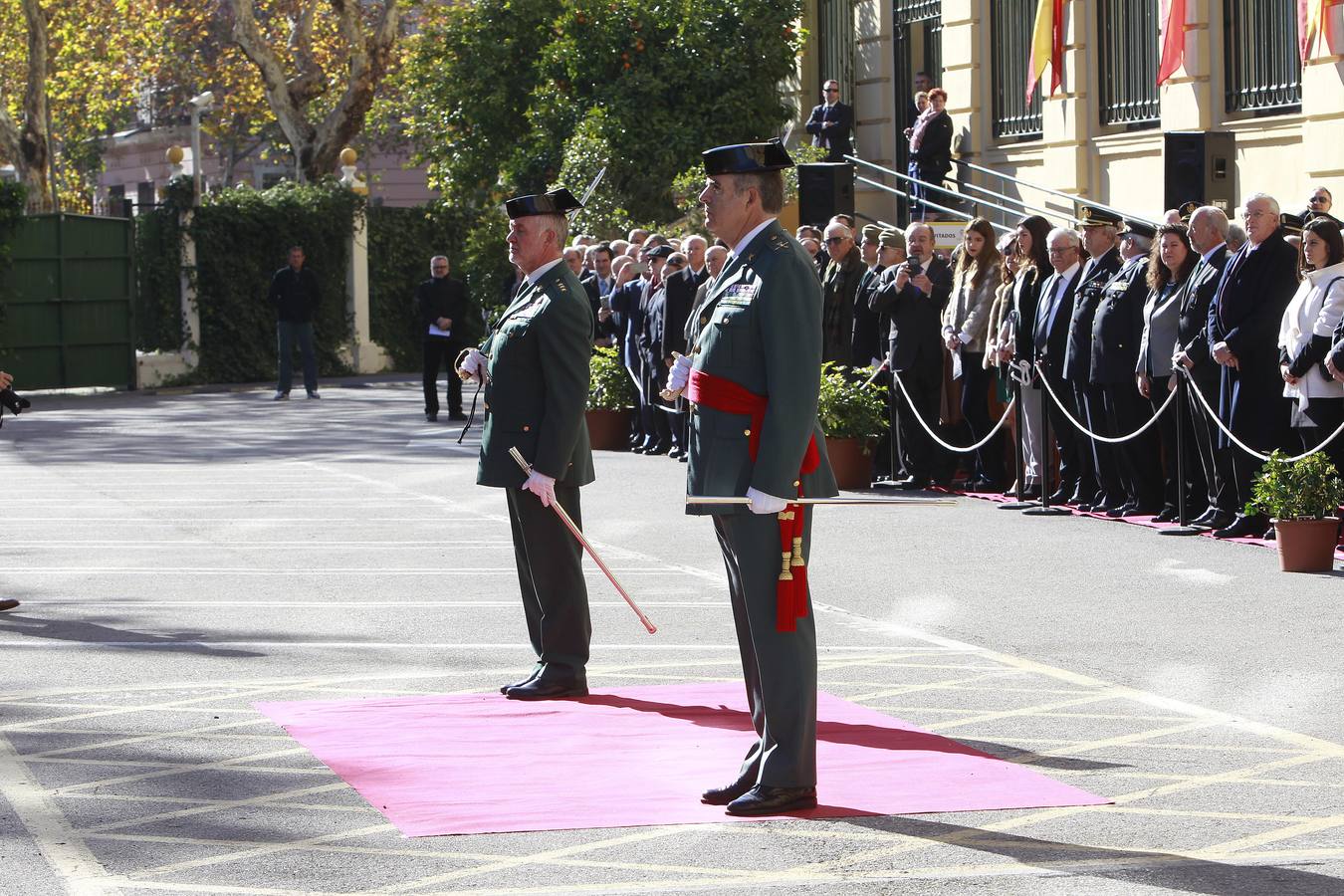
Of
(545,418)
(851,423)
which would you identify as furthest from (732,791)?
(851,423)

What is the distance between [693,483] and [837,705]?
185cm

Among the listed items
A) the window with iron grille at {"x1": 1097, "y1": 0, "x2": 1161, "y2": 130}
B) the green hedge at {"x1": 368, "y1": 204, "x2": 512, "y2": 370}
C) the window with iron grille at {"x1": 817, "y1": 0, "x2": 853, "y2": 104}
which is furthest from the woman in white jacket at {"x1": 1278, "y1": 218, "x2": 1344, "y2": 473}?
the green hedge at {"x1": 368, "y1": 204, "x2": 512, "y2": 370}

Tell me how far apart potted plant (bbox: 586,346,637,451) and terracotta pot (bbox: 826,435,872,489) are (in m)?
4.50

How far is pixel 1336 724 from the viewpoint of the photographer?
7.56 m

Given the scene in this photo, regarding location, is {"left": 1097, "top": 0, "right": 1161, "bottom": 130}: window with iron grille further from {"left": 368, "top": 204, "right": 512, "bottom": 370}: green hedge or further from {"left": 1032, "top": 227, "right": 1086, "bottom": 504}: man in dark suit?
{"left": 368, "top": 204, "right": 512, "bottom": 370}: green hedge

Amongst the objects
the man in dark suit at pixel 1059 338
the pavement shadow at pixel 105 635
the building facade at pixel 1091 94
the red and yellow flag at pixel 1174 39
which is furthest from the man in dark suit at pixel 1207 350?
the red and yellow flag at pixel 1174 39

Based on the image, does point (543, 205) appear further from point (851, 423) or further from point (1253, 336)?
point (851, 423)

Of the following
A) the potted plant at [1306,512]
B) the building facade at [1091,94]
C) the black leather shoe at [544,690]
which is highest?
the building facade at [1091,94]

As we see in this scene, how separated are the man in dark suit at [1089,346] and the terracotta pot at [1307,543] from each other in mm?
2753

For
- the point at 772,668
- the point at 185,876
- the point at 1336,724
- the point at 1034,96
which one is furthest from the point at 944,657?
the point at 1034,96

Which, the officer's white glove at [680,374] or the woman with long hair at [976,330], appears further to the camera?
the woman with long hair at [976,330]

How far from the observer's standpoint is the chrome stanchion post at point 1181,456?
13.1m

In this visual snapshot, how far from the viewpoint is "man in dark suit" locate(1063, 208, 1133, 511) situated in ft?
46.2

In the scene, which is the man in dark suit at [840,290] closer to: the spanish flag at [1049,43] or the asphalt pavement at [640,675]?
the asphalt pavement at [640,675]
